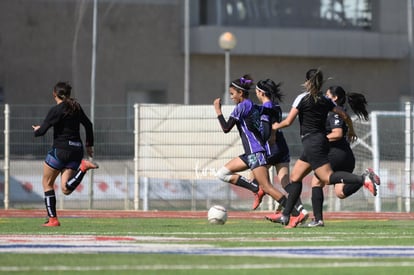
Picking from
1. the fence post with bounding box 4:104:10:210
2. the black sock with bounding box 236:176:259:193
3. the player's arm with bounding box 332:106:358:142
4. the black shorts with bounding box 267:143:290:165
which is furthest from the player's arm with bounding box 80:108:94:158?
the fence post with bounding box 4:104:10:210

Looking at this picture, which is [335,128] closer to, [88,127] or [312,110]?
[312,110]

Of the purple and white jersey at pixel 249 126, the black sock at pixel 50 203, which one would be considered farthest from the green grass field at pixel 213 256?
the purple and white jersey at pixel 249 126

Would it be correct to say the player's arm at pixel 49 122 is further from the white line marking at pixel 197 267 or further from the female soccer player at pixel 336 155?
the white line marking at pixel 197 267

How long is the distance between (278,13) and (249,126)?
96.0 feet

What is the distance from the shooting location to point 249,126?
52.0ft

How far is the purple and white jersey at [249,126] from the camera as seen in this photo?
51.9 ft

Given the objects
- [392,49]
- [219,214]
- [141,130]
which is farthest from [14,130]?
[392,49]

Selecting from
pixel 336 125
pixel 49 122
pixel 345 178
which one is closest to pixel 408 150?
pixel 336 125

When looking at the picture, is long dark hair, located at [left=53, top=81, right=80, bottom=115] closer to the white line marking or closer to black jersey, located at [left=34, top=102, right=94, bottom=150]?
black jersey, located at [left=34, top=102, right=94, bottom=150]

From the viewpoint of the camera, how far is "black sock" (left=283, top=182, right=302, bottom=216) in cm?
1516

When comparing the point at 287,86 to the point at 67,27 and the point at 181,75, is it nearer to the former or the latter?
the point at 181,75

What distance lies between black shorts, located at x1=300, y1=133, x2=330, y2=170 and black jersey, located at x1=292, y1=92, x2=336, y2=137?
77 mm

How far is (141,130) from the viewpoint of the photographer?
2470 centimetres

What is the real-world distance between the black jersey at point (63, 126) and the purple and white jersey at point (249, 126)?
6.62ft
